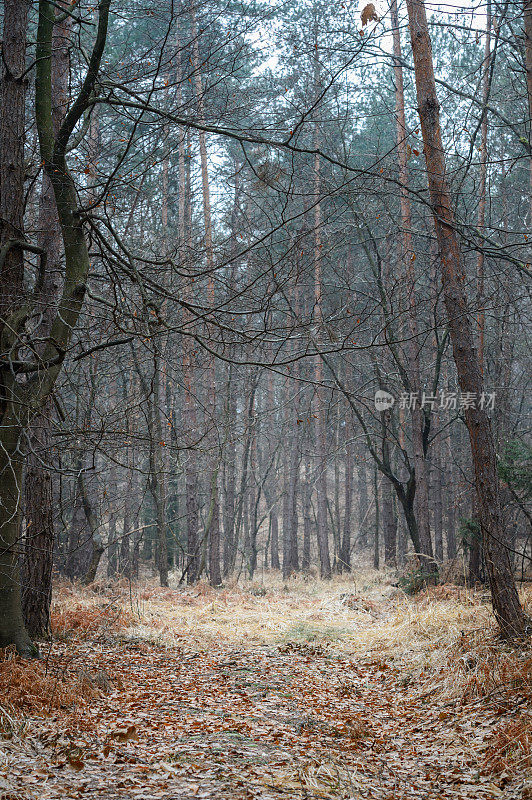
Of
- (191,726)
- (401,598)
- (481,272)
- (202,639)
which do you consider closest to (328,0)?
(481,272)

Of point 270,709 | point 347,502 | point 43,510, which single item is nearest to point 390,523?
point 347,502

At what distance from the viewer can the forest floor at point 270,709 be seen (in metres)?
3.73

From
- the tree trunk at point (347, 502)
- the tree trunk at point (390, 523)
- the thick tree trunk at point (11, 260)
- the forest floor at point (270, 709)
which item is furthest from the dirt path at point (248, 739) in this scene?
the tree trunk at point (347, 502)

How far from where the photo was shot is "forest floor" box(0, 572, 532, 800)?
12.2 feet

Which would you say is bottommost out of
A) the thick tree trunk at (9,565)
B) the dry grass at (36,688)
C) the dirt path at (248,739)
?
the dirt path at (248,739)

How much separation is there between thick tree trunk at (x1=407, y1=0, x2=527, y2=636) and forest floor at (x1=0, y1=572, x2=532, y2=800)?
1.76 feet

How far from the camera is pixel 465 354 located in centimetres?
661

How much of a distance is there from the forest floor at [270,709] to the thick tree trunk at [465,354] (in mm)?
537

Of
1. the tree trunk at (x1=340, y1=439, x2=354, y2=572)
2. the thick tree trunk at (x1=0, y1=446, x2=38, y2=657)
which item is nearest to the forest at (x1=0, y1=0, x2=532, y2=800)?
the thick tree trunk at (x1=0, y1=446, x2=38, y2=657)

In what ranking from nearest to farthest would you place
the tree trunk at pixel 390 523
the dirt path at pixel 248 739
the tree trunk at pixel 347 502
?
the dirt path at pixel 248 739 → the tree trunk at pixel 390 523 → the tree trunk at pixel 347 502

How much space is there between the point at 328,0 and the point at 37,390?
15598 mm

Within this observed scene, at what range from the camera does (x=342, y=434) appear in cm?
2377

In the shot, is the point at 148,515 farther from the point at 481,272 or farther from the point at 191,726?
the point at 191,726

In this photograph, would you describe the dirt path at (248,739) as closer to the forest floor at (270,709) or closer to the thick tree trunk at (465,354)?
the forest floor at (270,709)
